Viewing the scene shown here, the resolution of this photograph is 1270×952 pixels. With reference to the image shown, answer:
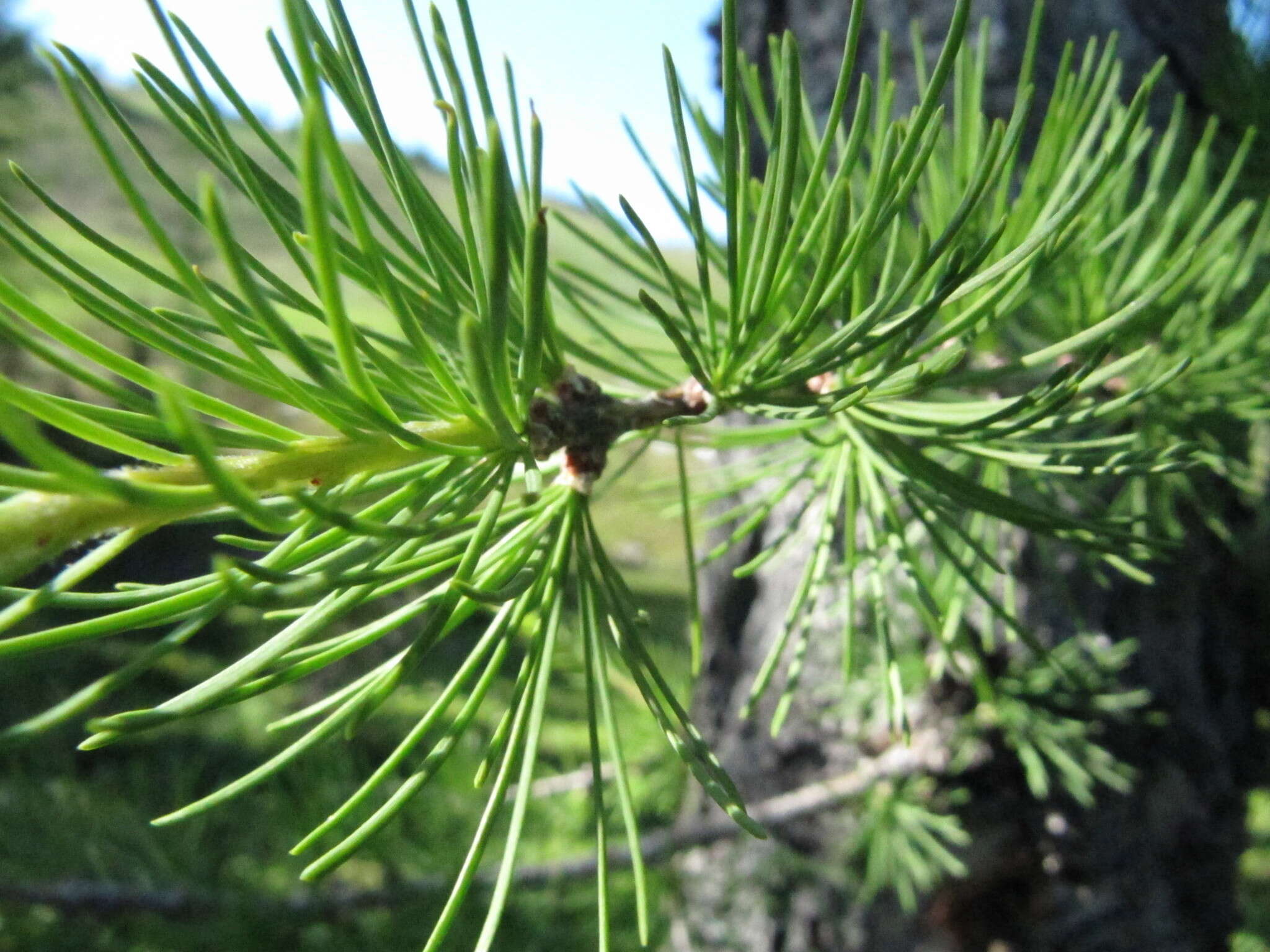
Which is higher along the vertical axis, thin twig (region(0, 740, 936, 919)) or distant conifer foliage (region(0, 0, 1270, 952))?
distant conifer foliage (region(0, 0, 1270, 952))

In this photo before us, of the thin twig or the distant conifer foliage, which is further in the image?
the thin twig

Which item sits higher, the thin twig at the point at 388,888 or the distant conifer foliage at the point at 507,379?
the distant conifer foliage at the point at 507,379

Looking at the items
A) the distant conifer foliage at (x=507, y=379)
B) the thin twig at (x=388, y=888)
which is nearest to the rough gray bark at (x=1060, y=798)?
the thin twig at (x=388, y=888)

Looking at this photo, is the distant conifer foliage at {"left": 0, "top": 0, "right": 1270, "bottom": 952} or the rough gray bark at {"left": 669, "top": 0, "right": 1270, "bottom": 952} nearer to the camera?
the distant conifer foliage at {"left": 0, "top": 0, "right": 1270, "bottom": 952}

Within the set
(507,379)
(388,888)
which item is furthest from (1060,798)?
(507,379)

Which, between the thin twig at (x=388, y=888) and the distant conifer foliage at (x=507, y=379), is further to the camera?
the thin twig at (x=388, y=888)

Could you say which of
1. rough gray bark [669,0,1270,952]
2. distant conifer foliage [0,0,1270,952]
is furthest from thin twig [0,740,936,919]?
distant conifer foliage [0,0,1270,952]

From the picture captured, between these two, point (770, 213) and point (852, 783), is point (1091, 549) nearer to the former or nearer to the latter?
point (770, 213)

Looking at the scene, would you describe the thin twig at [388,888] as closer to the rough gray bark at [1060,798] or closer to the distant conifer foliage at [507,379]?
the rough gray bark at [1060,798]

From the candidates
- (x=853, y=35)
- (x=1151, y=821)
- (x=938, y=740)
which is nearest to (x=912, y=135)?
(x=853, y=35)

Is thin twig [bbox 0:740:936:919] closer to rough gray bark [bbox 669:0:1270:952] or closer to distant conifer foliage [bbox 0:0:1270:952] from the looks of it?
rough gray bark [bbox 669:0:1270:952]
